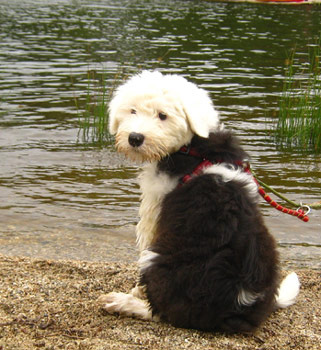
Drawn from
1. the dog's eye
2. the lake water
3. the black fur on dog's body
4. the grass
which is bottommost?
the lake water

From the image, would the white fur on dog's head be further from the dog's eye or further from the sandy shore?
the sandy shore

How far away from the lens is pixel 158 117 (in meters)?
3.74

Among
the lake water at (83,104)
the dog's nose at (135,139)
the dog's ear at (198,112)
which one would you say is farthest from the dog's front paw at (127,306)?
the lake water at (83,104)

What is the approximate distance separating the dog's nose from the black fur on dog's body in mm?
340

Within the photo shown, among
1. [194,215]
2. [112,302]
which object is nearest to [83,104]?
[112,302]

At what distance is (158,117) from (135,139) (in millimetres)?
225

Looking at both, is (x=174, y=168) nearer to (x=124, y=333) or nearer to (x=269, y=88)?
(x=124, y=333)

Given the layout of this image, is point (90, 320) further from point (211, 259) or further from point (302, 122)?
point (302, 122)

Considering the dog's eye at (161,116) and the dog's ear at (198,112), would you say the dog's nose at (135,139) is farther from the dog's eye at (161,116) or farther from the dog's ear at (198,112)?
the dog's ear at (198,112)

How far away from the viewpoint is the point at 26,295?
13.8 feet

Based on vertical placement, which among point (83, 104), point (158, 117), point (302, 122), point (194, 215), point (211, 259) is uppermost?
point (158, 117)

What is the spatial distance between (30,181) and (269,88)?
8.02 meters

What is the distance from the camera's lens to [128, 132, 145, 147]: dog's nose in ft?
11.9

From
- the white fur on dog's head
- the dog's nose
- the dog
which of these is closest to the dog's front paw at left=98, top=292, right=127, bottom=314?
the dog
